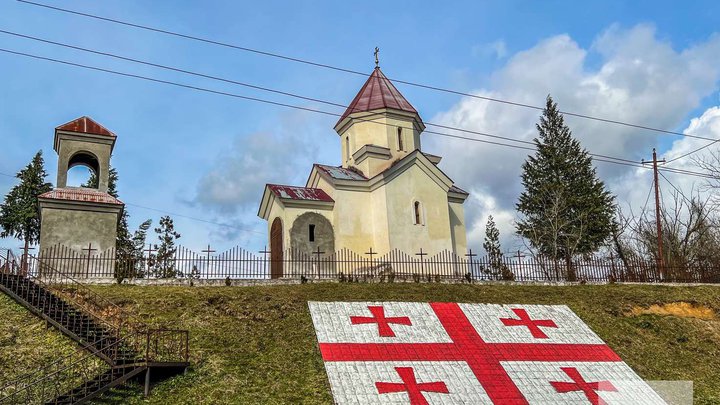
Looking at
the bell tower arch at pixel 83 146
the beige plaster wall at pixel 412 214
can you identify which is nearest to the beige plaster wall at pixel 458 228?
the beige plaster wall at pixel 412 214

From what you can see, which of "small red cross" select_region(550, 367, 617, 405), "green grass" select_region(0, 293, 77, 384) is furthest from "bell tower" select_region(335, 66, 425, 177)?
"green grass" select_region(0, 293, 77, 384)

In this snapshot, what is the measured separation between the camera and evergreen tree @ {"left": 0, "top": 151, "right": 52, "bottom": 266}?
1658 inches

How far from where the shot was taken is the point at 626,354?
1902 centimetres

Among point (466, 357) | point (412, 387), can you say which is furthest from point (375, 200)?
point (412, 387)

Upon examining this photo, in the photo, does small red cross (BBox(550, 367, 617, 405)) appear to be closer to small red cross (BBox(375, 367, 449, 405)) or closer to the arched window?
small red cross (BBox(375, 367, 449, 405))

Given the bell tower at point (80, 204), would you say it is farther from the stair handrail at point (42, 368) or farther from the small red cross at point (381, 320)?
the small red cross at point (381, 320)

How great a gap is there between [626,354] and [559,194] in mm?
23248

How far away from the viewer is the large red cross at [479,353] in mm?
16225

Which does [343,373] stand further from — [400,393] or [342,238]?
[342,238]

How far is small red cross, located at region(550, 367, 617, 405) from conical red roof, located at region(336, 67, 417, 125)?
1853cm

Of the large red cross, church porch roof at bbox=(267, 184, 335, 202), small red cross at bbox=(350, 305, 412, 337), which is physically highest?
church porch roof at bbox=(267, 184, 335, 202)

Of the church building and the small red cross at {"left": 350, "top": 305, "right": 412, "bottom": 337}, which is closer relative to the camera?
the small red cross at {"left": 350, "top": 305, "right": 412, "bottom": 337}

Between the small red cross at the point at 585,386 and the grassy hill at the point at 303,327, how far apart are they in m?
1.77

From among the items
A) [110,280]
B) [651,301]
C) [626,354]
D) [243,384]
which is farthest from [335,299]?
[651,301]
